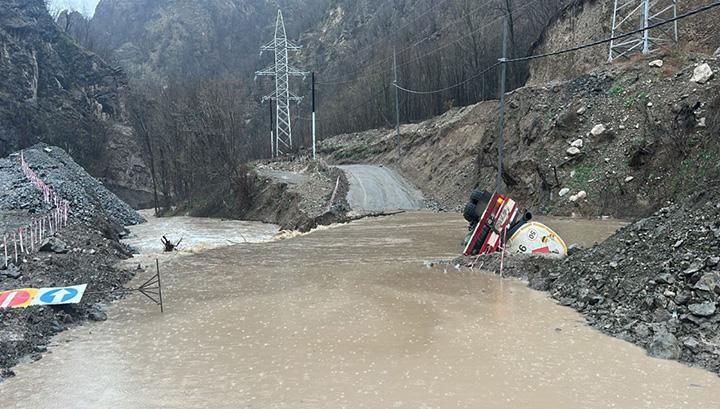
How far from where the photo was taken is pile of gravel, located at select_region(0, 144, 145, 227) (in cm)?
2189

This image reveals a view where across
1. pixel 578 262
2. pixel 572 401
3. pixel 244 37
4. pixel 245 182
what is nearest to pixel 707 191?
pixel 578 262

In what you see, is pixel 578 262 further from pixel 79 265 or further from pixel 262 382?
pixel 79 265

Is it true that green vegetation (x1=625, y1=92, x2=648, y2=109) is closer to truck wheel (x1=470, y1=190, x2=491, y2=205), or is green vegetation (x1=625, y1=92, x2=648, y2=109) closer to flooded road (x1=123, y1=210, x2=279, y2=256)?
truck wheel (x1=470, y1=190, x2=491, y2=205)

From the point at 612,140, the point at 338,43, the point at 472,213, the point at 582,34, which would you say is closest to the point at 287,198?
the point at 612,140

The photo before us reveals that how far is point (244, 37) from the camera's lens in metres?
159

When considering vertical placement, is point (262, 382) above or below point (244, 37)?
below

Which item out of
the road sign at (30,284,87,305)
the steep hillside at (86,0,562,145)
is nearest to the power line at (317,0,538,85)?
the steep hillside at (86,0,562,145)

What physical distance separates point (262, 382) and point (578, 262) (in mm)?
7254

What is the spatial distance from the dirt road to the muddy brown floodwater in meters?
20.2

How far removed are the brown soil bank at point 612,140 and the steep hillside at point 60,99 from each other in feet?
198

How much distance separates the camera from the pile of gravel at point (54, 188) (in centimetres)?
2189

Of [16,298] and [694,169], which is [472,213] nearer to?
[694,169]

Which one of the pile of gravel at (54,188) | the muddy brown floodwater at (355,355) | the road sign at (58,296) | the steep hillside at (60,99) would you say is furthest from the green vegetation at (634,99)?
the steep hillside at (60,99)

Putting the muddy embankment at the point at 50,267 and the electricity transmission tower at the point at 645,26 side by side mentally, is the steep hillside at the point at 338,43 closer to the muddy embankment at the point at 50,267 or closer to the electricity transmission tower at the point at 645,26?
the electricity transmission tower at the point at 645,26
